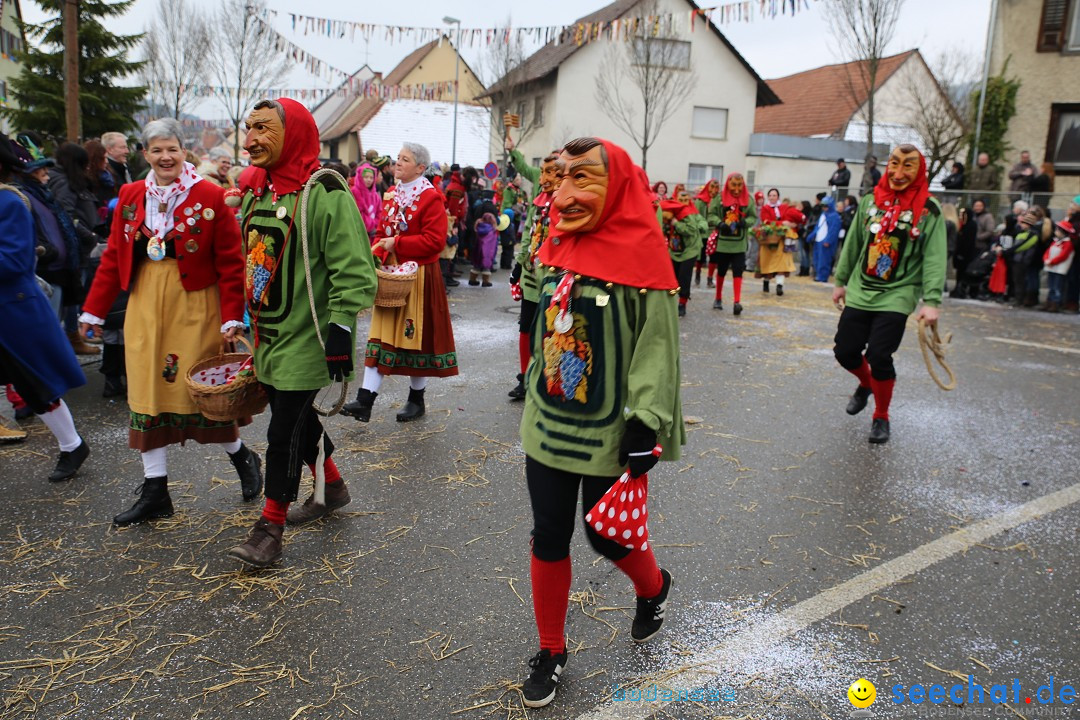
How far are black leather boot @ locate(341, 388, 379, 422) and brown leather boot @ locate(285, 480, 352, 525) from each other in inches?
47.6

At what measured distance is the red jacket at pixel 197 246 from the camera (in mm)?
3844

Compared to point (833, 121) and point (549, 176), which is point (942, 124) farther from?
point (549, 176)

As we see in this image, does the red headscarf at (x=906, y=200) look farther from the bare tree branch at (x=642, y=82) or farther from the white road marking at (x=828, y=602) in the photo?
the bare tree branch at (x=642, y=82)

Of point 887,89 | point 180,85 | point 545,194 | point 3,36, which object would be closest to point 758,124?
point 887,89

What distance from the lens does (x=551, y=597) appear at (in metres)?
2.74

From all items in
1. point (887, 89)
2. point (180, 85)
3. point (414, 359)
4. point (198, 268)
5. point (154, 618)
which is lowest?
point (154, 618)

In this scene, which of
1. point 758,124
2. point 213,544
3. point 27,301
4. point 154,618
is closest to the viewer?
point 154,618

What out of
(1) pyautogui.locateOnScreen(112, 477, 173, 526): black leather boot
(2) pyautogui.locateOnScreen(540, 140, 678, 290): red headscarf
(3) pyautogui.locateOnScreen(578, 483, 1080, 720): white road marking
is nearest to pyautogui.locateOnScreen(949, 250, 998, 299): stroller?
(3) pyautogui.locateOnScreen(578, 483, 1080, 720): white road marking

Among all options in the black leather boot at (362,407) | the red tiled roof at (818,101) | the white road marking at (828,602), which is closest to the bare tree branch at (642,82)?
the red tiled roof at (818,101)

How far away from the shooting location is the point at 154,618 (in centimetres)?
315

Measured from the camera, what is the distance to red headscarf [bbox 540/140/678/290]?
8.47 feet

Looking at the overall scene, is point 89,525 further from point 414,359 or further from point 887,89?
point 887,89

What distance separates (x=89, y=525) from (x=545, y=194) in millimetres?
3648

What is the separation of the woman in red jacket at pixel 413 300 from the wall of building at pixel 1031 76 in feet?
64.2
